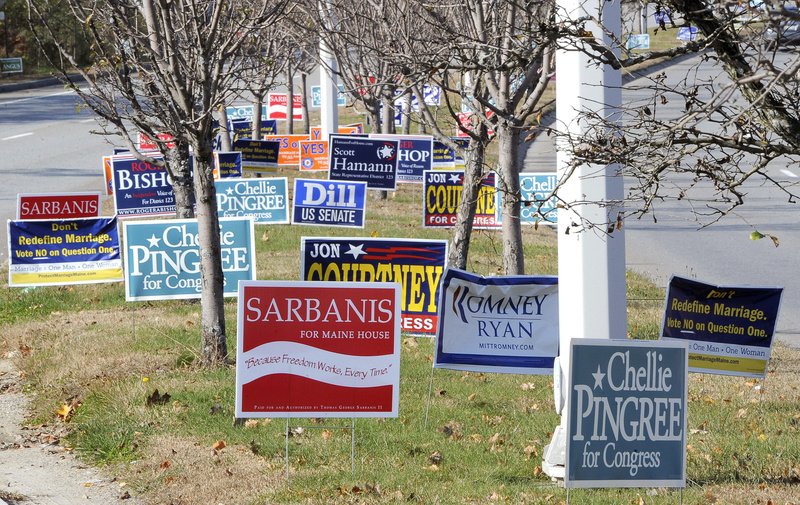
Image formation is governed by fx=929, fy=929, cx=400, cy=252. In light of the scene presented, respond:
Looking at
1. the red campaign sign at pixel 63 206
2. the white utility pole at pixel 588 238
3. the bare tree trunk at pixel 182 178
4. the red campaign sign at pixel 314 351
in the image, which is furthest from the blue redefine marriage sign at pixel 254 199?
the white utility pole at pixel 588 238

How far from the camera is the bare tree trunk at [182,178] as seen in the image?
1052cm


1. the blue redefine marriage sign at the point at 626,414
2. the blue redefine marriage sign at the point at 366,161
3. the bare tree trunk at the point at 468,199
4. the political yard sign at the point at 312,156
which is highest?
the political yard sign at the point at 312,156

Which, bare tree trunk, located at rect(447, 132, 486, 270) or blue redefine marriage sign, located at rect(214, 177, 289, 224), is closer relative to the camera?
bare tree trunk, located at rect(447, 132, 486, 270)

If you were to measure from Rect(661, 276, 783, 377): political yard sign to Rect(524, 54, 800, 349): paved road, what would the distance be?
9.67 feet

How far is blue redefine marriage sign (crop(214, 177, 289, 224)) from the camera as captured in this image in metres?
14.4

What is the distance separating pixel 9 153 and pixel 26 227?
17.2 metres

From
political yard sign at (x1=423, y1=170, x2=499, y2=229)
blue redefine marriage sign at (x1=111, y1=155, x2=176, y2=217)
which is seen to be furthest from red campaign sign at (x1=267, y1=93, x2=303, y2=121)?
blue redefine marriage sign at (x1=111, y1=155, x2=176, y2=217)

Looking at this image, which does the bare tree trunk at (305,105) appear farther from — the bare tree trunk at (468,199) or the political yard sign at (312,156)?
the bare tree trunk at (468,199)

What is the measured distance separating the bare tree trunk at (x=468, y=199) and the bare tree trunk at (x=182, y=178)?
123 inches

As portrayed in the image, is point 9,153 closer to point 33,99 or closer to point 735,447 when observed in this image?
point 33,99

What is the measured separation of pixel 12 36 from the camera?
160 feet

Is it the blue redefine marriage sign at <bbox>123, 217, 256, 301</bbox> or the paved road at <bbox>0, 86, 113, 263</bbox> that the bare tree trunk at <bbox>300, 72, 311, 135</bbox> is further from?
the blue redefine marriage sign at <bbox>123, 217, 256, 301</bbox>

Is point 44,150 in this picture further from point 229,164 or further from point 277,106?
point 229,164

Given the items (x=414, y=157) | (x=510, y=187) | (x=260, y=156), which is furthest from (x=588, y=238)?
(x=260, y=156)
